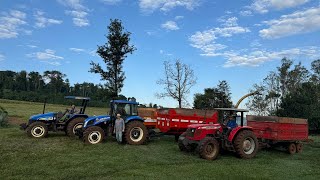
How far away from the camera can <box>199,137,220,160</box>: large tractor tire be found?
1255cm

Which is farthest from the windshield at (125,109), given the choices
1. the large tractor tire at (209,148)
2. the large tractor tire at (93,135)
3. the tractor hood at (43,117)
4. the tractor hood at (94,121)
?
the large tractor tire at (209,148)

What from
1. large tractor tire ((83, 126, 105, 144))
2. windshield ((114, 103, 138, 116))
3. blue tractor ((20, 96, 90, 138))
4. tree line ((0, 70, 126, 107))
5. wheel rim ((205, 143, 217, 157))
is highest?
tree line ((0, 70, 126, 107))

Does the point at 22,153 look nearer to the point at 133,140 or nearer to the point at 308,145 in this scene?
the point at 133,140

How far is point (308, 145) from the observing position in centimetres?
1880

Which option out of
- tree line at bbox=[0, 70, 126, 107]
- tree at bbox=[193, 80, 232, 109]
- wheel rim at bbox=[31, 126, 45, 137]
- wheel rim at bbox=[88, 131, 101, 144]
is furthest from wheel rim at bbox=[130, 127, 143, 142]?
tree line at bbox=[0, 70, 126, 107]

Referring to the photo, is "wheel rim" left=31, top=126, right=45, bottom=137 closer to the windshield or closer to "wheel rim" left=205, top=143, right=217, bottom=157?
the windshield

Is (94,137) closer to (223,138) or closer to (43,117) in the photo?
(43,117)

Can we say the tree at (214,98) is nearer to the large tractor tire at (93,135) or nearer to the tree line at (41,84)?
the large tractor tire at (93,135)

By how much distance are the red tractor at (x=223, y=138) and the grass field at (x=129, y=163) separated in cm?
35

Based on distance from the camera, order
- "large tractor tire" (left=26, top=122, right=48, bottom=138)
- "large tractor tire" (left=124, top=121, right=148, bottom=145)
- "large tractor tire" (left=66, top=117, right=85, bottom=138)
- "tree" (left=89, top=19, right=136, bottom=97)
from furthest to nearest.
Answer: "tree" (left=89, top=19, right=136, bottom=97), "large tractor tire" (left=66, top=117, right=85, bottom=138), "large tractor tire" (left=26, top=122, right=48, bottom=138), "large tractor tire" (left=124, top=121, right=148, bottom=145)

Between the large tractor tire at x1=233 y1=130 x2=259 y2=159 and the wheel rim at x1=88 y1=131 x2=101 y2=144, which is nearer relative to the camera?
the large tractor tire at x1=233 y1=130 x2=259 y2=159

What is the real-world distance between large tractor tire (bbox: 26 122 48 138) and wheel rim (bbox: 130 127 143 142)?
4180 millimetres

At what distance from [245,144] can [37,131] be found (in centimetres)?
937

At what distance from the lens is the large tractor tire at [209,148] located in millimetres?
12547
